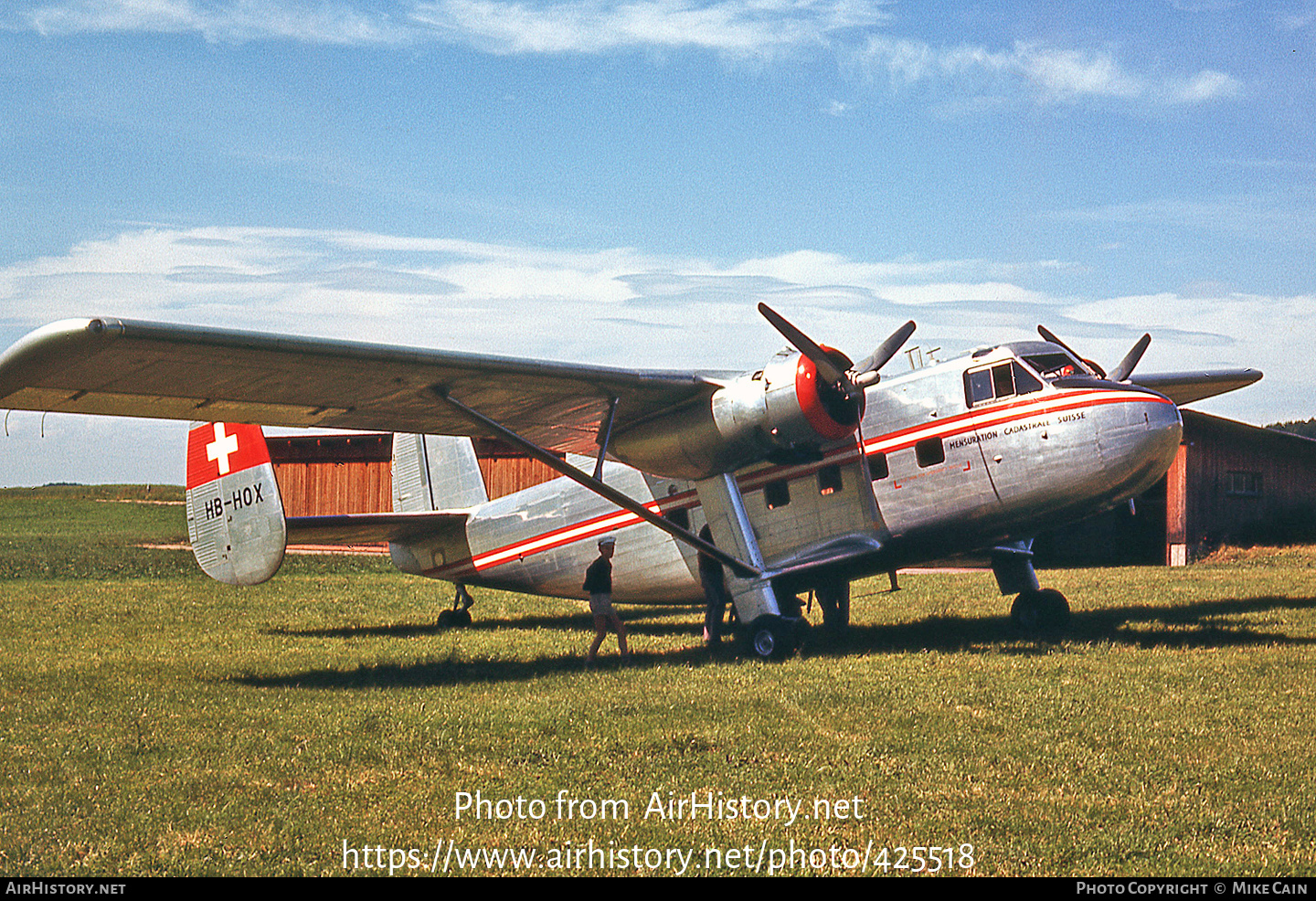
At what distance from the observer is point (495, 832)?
19.3 feet

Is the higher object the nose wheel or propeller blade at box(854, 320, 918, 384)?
propeller blade at box(854, 320, 918, 384)

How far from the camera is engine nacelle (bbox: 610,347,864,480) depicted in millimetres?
11625

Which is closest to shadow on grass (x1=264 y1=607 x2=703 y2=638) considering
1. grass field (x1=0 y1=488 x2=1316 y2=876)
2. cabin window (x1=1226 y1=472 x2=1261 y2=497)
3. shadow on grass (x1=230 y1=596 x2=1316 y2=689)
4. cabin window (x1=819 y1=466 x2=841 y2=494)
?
shadow on grass (x1=230 y1=596 x2=1316 y2=689)

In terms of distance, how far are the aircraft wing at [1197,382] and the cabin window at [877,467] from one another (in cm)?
468

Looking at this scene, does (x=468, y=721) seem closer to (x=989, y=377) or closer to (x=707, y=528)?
(x=707, y=528)

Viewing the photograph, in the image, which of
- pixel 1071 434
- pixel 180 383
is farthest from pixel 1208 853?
pixel 180 383

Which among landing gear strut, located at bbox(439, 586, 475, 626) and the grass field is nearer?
the grass field

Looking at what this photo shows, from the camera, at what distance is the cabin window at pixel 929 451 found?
1227 centimetres

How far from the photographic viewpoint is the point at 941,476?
12.2 metres

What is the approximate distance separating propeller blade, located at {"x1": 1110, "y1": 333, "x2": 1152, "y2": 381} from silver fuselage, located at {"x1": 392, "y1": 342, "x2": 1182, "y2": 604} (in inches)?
55.0

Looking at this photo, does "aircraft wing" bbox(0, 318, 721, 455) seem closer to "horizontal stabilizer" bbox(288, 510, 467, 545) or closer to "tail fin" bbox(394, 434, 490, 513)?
"horizontal stabilizer" bbox(288, 510, 467, 545)

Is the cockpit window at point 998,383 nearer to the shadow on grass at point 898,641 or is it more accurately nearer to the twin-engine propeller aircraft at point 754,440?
the twin-engine propeller aircraft at point 754,440

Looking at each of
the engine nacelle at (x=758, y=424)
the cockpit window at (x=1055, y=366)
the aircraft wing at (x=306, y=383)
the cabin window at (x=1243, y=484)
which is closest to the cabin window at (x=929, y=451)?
the engine nacelle at (x=758, y=424)

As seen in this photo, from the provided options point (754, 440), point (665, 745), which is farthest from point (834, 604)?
point (665, 745)
